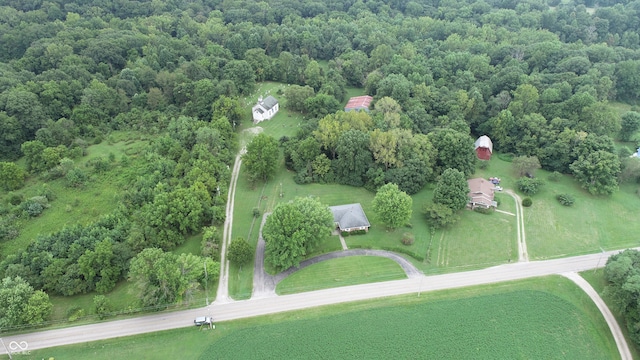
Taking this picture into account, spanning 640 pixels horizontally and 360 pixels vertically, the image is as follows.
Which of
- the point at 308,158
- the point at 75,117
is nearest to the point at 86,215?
the point at 75,117

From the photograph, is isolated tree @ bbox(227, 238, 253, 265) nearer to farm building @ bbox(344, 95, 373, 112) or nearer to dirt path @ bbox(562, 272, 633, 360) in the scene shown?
dirt path @ bbox(562, 272, 633, 360)

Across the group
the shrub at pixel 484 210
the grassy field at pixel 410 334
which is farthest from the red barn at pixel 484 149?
the grassy field at pixel 410 334

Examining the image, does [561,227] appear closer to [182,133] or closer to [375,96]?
[375,96]

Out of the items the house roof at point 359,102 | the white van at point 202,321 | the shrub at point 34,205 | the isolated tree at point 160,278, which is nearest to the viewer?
the isolated tree at point 160,278

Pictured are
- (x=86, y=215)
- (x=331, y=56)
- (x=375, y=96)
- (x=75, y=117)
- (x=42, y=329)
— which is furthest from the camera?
(x=331, y=56)

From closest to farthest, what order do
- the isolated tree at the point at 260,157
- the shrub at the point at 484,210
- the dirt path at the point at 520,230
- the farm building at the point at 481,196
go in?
the dirt path at the point at 520,230, the shrub at the point at 484,210, the farm building at the point at 481,196, the isolated tree at the point at 260,157

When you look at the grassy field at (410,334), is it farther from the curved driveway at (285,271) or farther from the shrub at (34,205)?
the shrub at (34,205)

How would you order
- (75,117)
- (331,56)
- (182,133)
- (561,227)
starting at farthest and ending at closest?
(331,56)
(75,117)
(182,133)
(561,227)

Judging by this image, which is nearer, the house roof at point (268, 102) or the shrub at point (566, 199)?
the shrub at point (566, 199)
